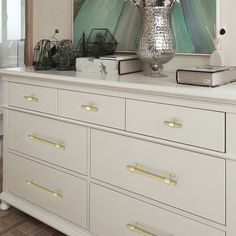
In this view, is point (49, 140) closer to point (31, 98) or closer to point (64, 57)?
point (31, 98)

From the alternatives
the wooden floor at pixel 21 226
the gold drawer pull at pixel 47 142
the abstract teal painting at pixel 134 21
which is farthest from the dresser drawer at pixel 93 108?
the wooden floor at pixel 21 226

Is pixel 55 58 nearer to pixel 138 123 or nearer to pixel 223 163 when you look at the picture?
pixel 138 123

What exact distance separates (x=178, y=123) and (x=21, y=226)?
50.4 inches

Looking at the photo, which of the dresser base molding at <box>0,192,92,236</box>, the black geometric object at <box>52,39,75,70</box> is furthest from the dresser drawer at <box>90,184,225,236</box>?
the black geometric object at <box>52,39,75,70</box>

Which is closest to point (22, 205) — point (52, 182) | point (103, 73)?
point (52, 182)

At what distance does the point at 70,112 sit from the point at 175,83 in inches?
23.0

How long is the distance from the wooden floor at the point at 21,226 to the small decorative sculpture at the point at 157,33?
3.72 ft

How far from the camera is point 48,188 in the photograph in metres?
2.04

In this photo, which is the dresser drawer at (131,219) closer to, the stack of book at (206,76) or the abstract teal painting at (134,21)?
the stack of book at (206,76)

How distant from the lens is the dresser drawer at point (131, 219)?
1.47 metres

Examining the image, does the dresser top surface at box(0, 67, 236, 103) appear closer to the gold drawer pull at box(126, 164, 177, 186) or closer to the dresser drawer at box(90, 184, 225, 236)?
the gold drawer pull at box(126, 164, 177, 186)

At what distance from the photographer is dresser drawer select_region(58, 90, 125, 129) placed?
5.37 feet

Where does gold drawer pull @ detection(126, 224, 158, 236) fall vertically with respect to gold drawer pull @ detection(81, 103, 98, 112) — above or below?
below

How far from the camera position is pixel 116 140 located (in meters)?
1.66
